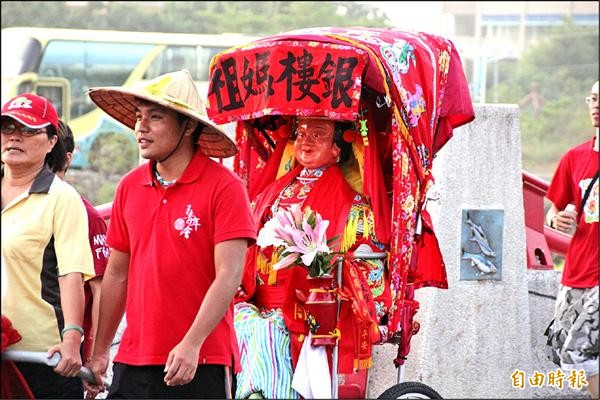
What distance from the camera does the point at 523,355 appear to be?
8258 millimetres

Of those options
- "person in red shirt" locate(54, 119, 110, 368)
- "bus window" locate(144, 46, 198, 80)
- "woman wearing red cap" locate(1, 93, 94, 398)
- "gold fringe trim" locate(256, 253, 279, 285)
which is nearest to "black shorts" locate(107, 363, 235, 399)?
"woman wearing red cap" locate(1, 93, 94, 398)

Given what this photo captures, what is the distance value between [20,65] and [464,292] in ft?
69.4

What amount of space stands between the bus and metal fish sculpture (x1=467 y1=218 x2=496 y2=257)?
19.9 meters

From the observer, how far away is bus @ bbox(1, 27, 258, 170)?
90.9 ft

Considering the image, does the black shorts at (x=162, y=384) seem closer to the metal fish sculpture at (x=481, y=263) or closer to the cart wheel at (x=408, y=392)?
the cart wheel at (x=408, y=392)

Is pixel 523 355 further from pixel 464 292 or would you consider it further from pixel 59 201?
pixel 59 201

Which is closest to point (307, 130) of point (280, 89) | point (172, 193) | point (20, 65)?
point (280, 89)

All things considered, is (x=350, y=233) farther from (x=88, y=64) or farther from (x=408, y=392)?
(x=88, y=64)

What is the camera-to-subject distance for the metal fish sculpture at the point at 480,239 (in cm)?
812

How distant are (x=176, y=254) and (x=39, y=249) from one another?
0.58m

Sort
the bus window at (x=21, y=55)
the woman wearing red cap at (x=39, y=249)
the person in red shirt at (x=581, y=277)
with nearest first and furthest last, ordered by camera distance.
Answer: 1. the woman wearing red cap at (x=39, y=249)
2. the person in red shirt at (x=581, y=277)
3. the bus window at (x=21, y=55)

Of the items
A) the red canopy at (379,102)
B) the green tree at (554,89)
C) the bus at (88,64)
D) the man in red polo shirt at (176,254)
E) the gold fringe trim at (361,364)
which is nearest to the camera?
the man in red polo shirt at (176,254)

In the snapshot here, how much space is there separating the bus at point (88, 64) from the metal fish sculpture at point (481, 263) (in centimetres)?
1991

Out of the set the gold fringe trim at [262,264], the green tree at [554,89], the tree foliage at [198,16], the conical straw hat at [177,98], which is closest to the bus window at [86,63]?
the tree foliage at [198,16]
